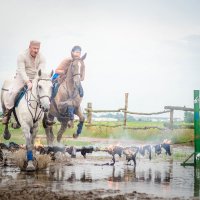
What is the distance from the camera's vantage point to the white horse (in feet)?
33.5

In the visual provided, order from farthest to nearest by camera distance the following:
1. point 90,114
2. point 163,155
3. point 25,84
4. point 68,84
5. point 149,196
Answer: point 90,114, point 163,155, point 68,84, point 25,84, point 149,196

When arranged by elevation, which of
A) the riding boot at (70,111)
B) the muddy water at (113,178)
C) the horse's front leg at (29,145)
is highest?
the riding boot at (70,111)

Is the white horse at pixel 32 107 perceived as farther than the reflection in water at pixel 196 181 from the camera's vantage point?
Yes

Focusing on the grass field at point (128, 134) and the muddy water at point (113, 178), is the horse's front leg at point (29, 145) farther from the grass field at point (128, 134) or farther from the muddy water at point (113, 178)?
the grass field at point (128, 134)

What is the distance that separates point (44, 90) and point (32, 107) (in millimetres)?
697

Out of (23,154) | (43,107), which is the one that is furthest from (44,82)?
(23,154)

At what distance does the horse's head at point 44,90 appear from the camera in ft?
33.3

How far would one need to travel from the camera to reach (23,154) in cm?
1085

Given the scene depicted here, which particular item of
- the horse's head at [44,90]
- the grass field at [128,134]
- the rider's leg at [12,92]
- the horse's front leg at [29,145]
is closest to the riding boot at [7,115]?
the rider's leg at [12,92]

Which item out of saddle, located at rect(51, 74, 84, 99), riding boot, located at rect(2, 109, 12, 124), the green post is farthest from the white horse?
the green post

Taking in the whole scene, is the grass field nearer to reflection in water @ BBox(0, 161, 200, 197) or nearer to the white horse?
reflection in water @ BBox(0, 161, 200, 197)

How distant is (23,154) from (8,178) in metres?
2.04

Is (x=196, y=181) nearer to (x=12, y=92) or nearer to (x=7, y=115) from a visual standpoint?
(x=12, y=92)

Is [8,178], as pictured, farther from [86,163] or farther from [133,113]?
[133,113]
